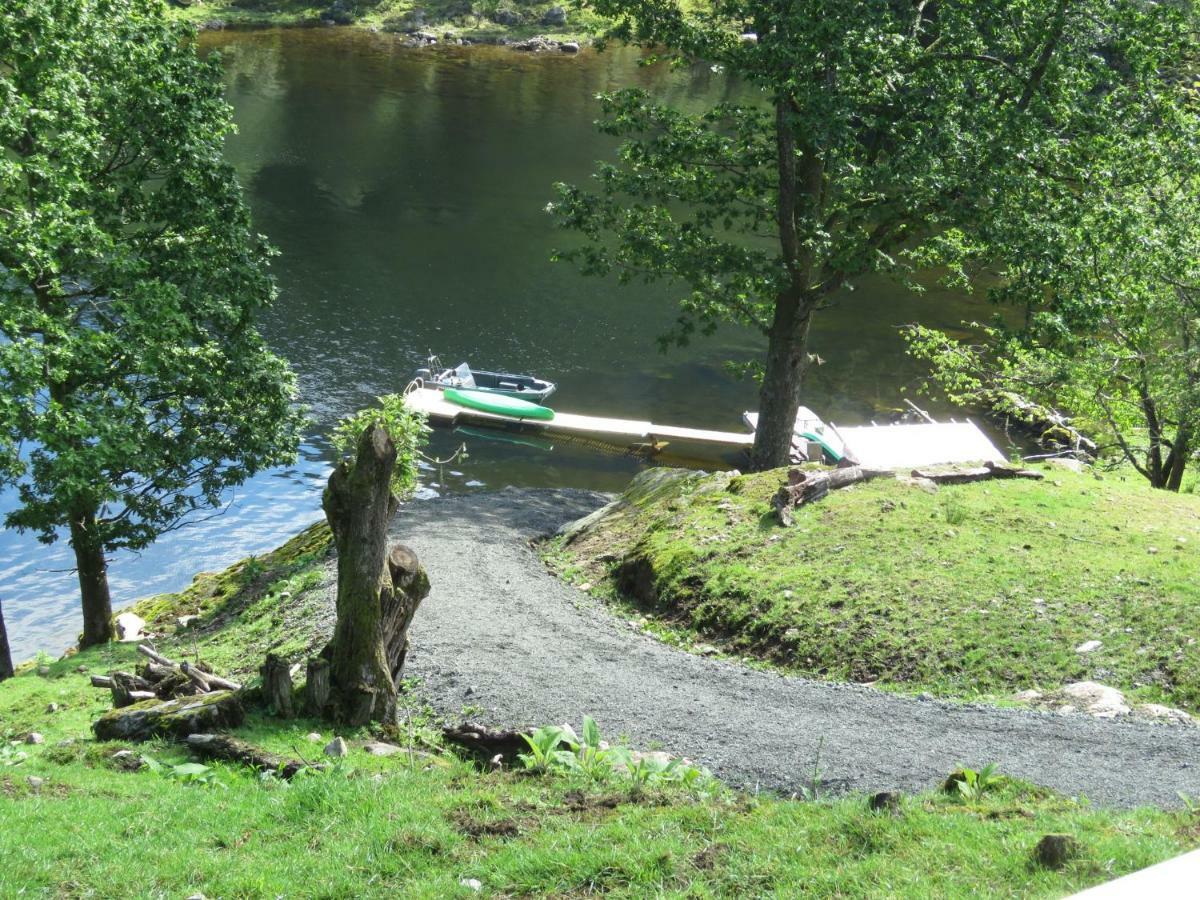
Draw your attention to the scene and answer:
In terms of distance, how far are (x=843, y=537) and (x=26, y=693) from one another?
14627 millimetres

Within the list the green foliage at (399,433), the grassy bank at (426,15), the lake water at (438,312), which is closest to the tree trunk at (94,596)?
the lake water at (438,312)

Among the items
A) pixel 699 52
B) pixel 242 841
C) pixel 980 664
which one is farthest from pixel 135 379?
pixel 980 664

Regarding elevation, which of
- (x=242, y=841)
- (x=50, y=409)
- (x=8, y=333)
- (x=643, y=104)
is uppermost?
(x=643, y=104)

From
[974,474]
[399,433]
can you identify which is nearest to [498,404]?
[399,433]

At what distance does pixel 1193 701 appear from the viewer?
15883 millimetres

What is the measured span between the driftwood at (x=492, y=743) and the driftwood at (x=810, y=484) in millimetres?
10977

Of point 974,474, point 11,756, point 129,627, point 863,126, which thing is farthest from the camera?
→ point 129,627

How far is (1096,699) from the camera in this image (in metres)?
15.8

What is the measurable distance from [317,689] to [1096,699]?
1042 centimetres

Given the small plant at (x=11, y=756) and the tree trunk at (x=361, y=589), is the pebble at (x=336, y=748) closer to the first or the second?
the tree trunk at (x=361, y=589)

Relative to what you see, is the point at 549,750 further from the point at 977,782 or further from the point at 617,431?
the point at 617,431

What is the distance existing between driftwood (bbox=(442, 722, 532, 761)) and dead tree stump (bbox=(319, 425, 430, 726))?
6.24 ft

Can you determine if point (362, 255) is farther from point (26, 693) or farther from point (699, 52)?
point (26, 693)

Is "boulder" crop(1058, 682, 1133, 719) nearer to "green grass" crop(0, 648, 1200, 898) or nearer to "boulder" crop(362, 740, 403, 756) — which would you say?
"green grass" crop(0, 648, 1200, 898)
